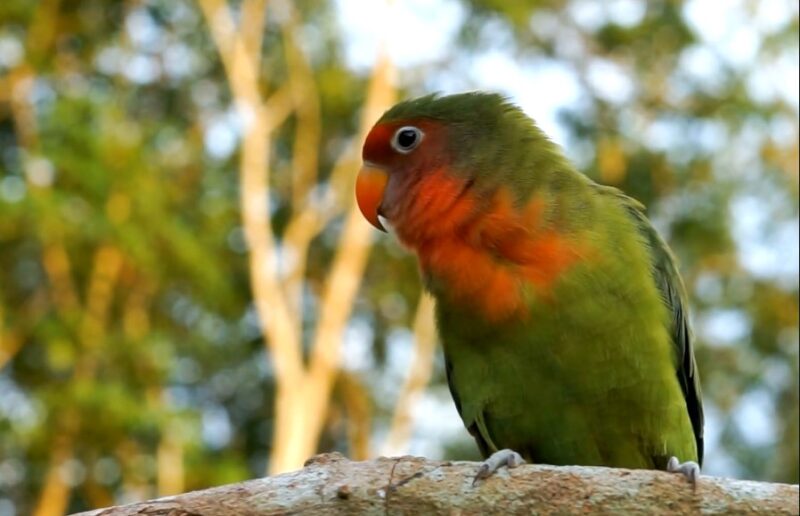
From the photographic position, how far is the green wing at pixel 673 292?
374 centimetres

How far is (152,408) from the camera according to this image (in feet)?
33.2

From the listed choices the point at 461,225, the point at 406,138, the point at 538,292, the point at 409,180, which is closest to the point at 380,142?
the point at 406,138

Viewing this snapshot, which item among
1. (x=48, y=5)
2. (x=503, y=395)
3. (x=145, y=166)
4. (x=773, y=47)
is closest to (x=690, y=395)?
(x=503, y=395)

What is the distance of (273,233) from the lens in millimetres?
14531

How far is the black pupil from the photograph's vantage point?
3803 millimetres

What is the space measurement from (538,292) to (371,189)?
87 cm

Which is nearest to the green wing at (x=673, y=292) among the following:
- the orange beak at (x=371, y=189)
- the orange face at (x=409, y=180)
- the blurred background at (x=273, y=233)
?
the orange face at (x=409, y=180)

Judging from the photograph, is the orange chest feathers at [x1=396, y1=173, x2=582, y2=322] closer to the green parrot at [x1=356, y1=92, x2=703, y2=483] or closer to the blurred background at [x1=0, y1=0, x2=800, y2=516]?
the green parrot at [x1=356, y1=92, x2=703, y2=483]

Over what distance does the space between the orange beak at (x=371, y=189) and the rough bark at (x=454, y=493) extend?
127 centimetres

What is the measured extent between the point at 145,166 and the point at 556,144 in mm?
7796

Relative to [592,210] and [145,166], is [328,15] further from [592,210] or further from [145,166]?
[592,210]

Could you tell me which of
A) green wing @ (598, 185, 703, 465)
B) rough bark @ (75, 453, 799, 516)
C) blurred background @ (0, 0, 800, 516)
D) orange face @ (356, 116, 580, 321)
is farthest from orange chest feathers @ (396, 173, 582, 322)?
blurred background @ (0, 0, 800, 516)

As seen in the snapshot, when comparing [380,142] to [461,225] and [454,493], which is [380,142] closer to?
[461,225]

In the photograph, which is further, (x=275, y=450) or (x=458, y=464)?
(x=275, y=450)
